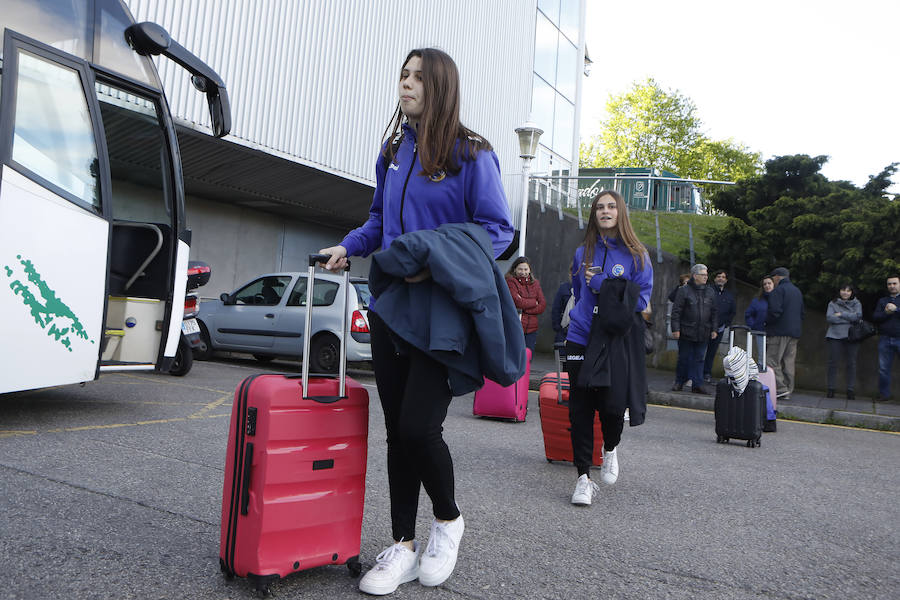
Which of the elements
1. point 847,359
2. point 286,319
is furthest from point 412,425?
point 847,359

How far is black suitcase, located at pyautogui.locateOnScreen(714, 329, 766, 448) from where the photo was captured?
281 inches

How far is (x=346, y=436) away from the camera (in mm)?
2742

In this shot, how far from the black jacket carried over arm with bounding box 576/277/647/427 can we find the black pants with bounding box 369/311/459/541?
1.79 metres

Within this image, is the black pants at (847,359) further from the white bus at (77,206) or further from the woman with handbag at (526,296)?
the white bus at (77,206)

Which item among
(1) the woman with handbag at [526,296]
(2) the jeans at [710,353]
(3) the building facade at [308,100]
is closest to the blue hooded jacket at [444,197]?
(3) the building facade at [308,100]

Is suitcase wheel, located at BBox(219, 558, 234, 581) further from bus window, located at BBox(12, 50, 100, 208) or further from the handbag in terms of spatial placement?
the handbag

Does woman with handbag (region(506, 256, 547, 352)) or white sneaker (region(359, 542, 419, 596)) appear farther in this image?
woman with handbag (region(506, 256, 547, 352))

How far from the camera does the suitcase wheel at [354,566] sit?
278cm

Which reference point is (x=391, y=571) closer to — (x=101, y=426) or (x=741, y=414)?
(x=101, y=426)

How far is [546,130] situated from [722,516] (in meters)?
20.0

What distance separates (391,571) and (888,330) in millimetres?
10737

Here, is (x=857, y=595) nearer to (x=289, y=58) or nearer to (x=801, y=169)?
(x=801, y=169)

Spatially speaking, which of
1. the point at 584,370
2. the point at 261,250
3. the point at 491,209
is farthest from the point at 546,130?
the point at 491,209

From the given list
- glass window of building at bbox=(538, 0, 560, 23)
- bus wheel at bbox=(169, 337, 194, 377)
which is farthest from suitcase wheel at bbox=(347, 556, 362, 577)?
glass window of building at bbox=(538, 0, 560, 23)
